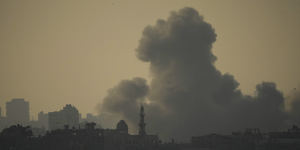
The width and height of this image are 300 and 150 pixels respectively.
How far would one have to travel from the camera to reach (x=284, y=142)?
155 m

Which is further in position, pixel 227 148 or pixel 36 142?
pixel 227 148

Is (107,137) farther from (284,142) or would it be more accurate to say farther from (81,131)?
(284,142)

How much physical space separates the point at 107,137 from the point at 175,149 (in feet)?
80.1

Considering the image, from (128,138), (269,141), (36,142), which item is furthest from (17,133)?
(269,141)

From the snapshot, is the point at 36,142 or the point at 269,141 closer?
the point at 36,142

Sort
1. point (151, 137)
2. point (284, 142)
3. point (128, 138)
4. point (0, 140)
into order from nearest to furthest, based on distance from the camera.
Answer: point (0, 140) < point (284, 142) < point (128, 138) < point (151, 137)

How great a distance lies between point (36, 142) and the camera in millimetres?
144250

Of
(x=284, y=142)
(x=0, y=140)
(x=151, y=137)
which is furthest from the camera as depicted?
(x=151, y=137)

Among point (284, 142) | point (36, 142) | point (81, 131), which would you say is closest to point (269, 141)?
point (284, 142)

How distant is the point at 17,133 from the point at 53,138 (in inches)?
396

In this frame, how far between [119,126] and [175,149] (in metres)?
20.4

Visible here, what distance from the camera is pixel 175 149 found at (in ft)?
551

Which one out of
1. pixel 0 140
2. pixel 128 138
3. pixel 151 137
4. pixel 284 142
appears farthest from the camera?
pixel 151 137

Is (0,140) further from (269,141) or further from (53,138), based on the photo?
(269,141)
